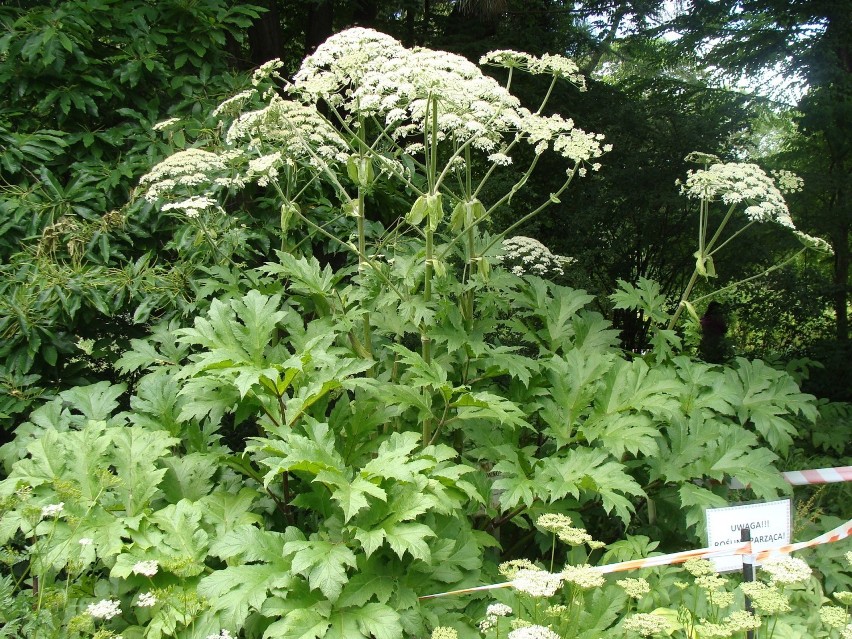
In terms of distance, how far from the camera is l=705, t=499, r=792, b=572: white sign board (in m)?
2.98

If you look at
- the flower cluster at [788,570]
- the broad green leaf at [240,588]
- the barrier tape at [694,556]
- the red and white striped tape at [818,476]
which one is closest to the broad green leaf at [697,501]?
the barrier tape at [694,556]

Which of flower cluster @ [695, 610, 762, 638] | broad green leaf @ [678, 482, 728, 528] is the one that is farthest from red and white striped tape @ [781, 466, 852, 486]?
flower cluster @ [695, 610, 762, 638]

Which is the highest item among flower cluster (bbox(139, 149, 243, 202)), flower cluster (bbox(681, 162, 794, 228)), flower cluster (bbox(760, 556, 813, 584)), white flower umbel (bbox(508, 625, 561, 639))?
flower cluster (bbox(139, 149, 243, 202))

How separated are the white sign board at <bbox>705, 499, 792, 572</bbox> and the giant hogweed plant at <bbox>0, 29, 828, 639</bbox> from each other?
368 mm

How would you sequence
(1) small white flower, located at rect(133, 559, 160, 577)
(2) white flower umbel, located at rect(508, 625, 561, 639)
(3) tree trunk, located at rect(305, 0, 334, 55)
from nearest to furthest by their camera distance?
(2) white flower umbel, located at rect(508, 625, 561, 639) < (1) small white flower, located at rect(133, 559, 160, 577) < (3) tree trunk, located at rect(305, 0, 334, 55)

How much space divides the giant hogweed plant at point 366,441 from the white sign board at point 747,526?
37 centimetres

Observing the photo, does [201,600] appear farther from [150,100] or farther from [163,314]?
[150,100]

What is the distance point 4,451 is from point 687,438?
3.70 meters

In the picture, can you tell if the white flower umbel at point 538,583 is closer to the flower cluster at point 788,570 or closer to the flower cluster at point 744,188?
the flower cluster at point 788,570

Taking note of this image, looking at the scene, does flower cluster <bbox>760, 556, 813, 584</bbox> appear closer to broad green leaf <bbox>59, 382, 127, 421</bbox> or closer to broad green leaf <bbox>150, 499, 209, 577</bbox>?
broad green leaf <bbox>150, 499, 209, 577</bbox>

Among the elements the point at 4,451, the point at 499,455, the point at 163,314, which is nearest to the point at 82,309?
the point at 163,314

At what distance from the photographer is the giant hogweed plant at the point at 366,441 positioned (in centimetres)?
293

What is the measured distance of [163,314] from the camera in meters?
4.91

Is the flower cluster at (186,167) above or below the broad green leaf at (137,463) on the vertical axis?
above
